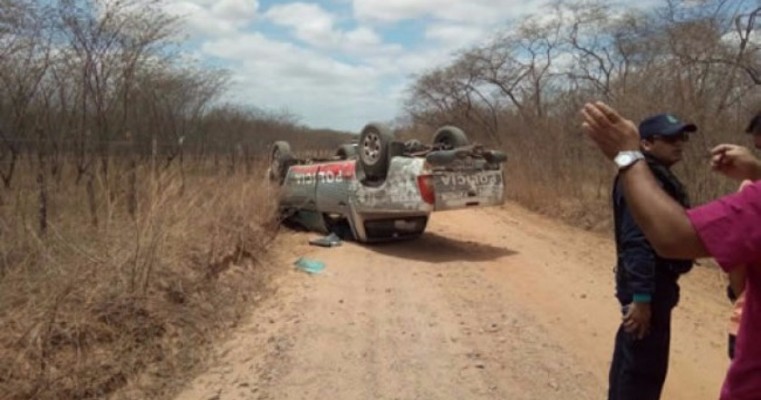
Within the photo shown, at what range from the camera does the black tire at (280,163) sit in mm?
12389

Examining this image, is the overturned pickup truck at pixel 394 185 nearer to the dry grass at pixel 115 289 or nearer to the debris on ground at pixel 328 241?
the debris on ground at pixel 328 241

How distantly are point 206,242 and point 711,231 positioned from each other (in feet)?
22.9

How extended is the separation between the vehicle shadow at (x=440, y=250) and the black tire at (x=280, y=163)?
9.67ft

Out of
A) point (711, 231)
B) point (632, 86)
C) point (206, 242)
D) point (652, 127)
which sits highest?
point (632, 86)

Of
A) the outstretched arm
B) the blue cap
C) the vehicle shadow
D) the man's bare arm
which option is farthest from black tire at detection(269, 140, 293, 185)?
the man's bare arm

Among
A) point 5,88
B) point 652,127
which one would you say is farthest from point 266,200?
point 652,127

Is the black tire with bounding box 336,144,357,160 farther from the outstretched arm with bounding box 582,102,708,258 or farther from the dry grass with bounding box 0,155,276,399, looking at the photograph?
the outstretched arm with bounding box 582,102,708,258

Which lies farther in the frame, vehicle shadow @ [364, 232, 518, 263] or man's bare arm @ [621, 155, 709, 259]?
vehicle shadow @ [364, 232, 518, 263]

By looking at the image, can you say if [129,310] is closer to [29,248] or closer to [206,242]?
[29,248]

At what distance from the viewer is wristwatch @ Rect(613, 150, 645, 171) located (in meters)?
1.81

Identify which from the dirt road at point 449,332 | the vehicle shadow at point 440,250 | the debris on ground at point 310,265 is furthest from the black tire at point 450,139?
the debris on ground at point 310,265

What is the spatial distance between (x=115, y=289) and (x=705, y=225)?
4881 mm

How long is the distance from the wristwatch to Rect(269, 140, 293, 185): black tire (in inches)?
420

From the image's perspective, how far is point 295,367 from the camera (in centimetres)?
503
